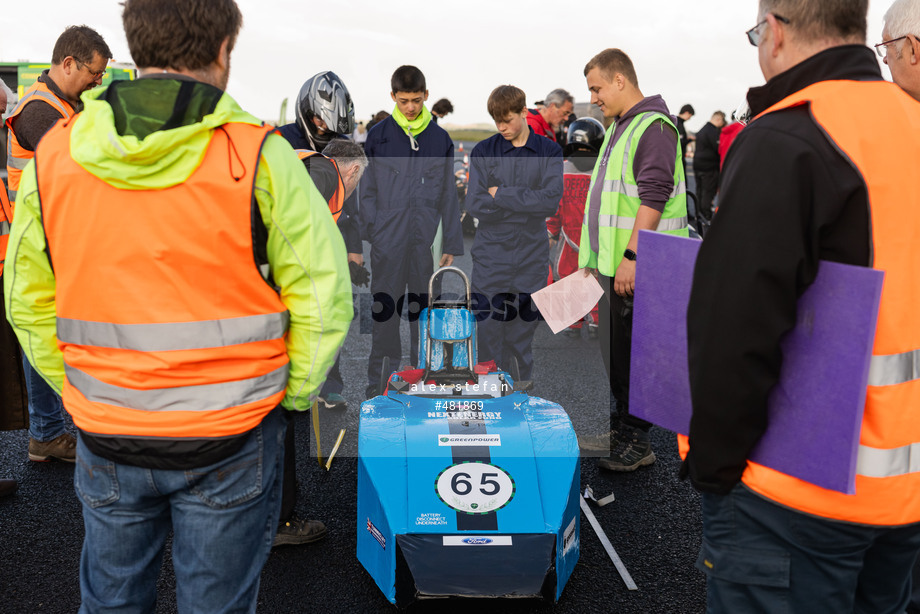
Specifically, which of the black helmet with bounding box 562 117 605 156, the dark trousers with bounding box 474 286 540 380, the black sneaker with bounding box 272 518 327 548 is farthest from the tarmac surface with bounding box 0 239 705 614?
the black helmet with bounding box 562 117 605 156

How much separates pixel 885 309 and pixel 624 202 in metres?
2.14

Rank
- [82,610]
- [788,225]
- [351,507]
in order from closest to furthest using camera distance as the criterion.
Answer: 1. [788,225]
2. [82,610]
3. [351,507]

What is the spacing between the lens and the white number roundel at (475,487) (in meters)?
2.23

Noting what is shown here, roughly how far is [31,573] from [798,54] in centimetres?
303

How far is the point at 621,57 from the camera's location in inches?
131

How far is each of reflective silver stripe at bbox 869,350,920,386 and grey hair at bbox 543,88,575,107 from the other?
6703 mm

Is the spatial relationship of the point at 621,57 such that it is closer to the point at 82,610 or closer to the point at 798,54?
the point at 798,54

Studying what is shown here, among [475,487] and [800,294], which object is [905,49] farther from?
[475,487]

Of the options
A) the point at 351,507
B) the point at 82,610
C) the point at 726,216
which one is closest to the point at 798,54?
the point at 726,216

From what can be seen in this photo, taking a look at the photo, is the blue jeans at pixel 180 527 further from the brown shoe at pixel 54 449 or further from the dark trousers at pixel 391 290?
the dark trousers at pixel 391 290

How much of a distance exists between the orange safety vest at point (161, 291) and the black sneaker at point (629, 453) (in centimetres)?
249

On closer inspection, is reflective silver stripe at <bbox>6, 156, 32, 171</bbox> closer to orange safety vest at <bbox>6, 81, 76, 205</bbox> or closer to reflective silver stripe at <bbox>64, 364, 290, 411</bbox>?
orange safety vest at <bbox>6, 81, 76, 205</bbox>

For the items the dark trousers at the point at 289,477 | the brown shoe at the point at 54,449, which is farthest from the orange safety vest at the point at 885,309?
the brown shoe at the point at 54,449

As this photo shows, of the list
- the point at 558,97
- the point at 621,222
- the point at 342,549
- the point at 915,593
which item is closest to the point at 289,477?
the point at 342,549
